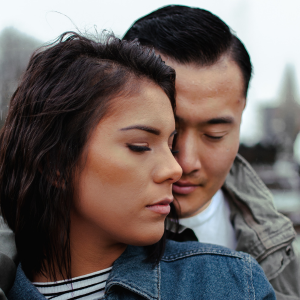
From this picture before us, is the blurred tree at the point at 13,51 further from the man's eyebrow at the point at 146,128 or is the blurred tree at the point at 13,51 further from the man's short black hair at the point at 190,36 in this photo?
the man's eyebrow at the point at 146,128

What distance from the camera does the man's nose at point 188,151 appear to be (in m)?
1.90

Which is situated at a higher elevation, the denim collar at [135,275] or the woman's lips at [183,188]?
the woman's lips at [183,188]

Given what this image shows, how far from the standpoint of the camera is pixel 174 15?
7.02ft

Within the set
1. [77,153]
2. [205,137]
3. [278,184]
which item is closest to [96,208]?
[77,153]

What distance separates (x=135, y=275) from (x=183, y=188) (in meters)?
0.69

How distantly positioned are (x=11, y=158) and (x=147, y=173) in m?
0.68

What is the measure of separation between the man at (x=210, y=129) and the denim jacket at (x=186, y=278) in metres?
0.44

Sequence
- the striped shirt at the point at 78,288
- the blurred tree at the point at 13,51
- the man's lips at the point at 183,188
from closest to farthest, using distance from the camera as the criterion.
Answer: the striped shirt at the point at 78,288 < the man's lips at the point at 183,188 < the blurred tree at the point at 13,51

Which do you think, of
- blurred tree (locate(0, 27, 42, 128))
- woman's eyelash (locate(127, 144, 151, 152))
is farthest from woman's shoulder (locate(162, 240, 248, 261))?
blurred tree (locate(0, 27, 42, 128))

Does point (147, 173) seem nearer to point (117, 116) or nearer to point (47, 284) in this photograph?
point (117, 116)

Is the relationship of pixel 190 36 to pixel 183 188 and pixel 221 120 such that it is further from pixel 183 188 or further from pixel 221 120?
pixel 183 188

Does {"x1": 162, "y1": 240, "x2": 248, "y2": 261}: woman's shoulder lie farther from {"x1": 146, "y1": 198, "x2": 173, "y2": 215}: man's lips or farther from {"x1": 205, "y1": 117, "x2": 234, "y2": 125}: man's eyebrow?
{"x1": 205, "y1": 117, "x2": 234, "y2": 125}: man's eyebrow

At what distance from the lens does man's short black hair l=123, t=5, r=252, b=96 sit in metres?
1.99

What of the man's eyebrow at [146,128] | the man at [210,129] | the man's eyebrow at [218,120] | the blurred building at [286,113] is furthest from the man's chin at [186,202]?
the blurred building at [286,113]
